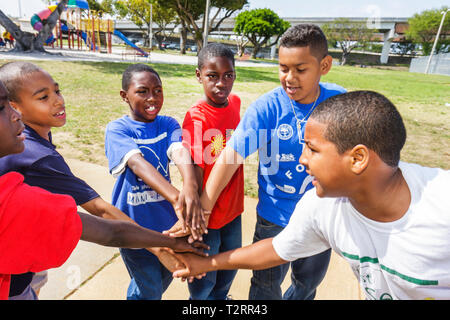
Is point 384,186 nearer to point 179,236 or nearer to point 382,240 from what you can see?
point 382,240

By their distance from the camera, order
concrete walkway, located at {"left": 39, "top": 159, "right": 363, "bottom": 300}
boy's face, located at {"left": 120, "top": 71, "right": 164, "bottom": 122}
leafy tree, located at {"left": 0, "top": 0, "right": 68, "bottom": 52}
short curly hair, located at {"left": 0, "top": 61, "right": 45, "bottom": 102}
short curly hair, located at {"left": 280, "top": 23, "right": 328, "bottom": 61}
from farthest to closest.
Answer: leafy tree, located at {"left": 0, "top": 0, "right": 68, "bottom": 52}
concrete walkway, located at {"left": 39, "top": 159, "right": 363, "bottom": 300}
boy's face, located at {"left": 120, "top": 71, "right": 164, "bottom": 122}
short curly hair, located at {"left": 280, "top": 23, "right": 328, "bottom": 61}
short curly hair, located at {"left": 0, "top": 61, "right": 45, "bottom": 102}

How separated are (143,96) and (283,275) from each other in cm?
150

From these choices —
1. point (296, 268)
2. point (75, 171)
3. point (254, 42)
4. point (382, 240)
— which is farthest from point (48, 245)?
point (254, 42)

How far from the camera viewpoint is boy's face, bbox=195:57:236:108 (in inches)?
77.2

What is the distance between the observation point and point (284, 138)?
1.74 metres

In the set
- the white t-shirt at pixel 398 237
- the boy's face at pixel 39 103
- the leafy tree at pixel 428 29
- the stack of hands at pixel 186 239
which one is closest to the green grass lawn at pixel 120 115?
the stack of hands at pixel 186 239

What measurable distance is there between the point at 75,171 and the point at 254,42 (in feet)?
150

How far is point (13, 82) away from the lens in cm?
150

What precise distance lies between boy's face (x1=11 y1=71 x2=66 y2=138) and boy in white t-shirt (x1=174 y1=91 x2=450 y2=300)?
1391mm

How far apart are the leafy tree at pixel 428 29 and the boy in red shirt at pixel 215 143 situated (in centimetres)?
5544

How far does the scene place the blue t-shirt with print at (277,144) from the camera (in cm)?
170

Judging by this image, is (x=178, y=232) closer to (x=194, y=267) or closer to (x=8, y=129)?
(x=194, y=267)

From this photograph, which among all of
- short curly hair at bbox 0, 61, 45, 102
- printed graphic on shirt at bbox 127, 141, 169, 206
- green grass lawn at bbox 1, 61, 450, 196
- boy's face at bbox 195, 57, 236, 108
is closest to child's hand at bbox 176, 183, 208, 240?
printed graphic on shirt at bbox 127, 141, 169, 206

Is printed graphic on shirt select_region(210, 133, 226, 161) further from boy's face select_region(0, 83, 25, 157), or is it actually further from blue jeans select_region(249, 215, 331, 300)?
boy's face select_region(0, 83, 25, 157)
